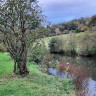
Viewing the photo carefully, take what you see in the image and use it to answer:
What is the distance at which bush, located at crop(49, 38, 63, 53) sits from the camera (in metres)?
43.8

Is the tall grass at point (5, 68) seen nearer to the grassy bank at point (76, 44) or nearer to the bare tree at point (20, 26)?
the bare tree at point (20, 26)

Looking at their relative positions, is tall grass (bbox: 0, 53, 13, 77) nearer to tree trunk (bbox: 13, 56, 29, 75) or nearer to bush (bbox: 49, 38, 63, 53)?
tree trunk (bbox: 13, 56, 29, 75)

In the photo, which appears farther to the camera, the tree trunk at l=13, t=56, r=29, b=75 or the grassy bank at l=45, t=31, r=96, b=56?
the grassy bank at l=45, t=31, r=96, b=56

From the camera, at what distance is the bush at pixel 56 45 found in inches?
1722

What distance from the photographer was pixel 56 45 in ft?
144

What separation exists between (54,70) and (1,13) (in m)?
11.5

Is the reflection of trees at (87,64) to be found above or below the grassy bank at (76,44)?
below

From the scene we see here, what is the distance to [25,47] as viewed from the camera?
33.5 feet

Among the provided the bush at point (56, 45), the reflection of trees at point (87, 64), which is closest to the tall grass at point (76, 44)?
the bush at point (56, 45)

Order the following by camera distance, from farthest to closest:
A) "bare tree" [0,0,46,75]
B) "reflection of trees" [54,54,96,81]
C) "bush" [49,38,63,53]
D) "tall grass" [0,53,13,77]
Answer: "bush" [49,38,63,53]
"reflection of trees" [54,54,96,81]
"tall grass" [0,53,13,77]
"bare tree" [0,0,46,75]

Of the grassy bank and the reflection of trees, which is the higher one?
the grassy bank

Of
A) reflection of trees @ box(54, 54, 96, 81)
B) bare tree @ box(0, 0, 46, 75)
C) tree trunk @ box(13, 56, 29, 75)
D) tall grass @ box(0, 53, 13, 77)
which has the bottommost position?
reflection of trees @ box(54, 54, 96, 81)

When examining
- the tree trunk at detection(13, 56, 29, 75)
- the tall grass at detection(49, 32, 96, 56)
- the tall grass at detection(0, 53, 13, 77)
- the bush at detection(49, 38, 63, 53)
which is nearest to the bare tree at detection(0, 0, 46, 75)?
the tree trunk at detection(13, 56, 29, 75)

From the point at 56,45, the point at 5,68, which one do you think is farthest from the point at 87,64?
the point at 56,45
